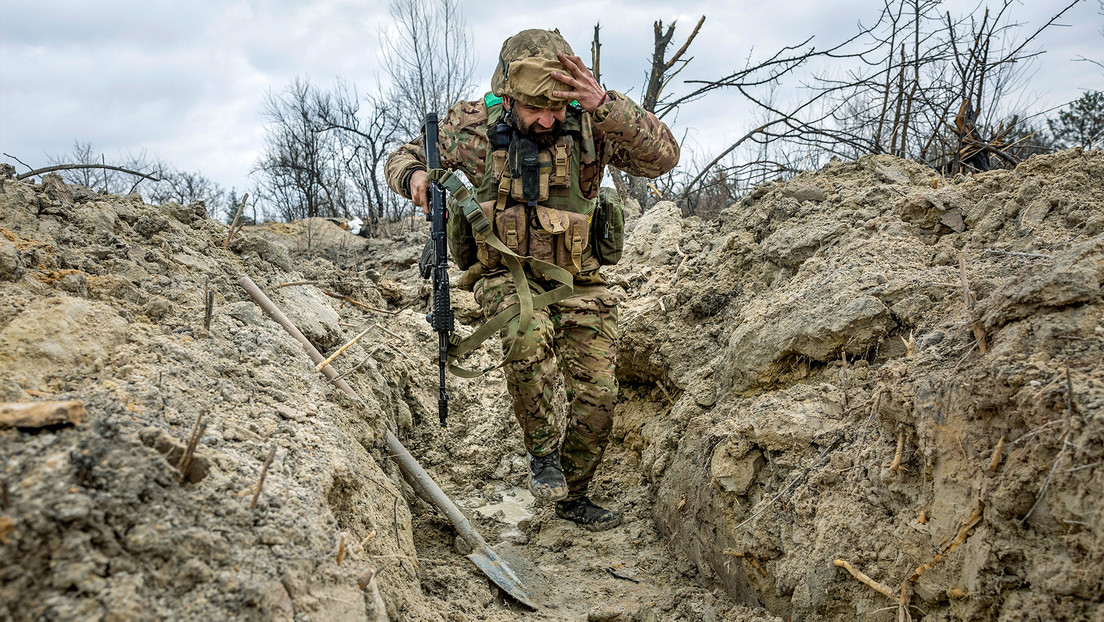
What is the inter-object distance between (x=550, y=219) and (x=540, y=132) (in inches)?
15.9

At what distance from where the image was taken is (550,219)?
10.3 ft

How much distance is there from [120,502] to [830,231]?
320cm

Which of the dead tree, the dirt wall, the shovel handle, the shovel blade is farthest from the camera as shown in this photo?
the dead tree

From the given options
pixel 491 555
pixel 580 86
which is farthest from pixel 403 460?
pixel 580 86

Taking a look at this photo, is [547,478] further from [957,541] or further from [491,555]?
[957,541]

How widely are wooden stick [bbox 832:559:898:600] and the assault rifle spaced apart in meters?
1.87

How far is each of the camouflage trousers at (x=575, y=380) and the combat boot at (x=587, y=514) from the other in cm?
6

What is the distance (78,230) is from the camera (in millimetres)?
2787

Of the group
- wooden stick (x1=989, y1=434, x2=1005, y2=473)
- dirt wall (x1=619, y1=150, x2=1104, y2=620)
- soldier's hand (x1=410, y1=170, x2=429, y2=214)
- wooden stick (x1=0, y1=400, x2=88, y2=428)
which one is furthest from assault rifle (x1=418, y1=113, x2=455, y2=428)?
wooden stick (x1=989, y1=434, x2=1005, y2=473)

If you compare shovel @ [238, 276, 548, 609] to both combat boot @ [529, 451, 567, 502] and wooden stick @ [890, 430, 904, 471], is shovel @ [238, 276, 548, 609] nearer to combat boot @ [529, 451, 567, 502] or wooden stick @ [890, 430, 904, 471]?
combat boot @ [529, 451, 567, 502]

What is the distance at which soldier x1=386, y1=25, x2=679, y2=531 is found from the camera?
10.0 feet

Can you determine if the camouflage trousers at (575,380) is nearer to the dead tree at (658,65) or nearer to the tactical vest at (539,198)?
the tactical vest at (539,198)

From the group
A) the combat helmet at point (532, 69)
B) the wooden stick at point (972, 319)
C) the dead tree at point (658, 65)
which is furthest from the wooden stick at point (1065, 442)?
the dead tree at point (658, 65)

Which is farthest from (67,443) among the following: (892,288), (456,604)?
(892,288)
